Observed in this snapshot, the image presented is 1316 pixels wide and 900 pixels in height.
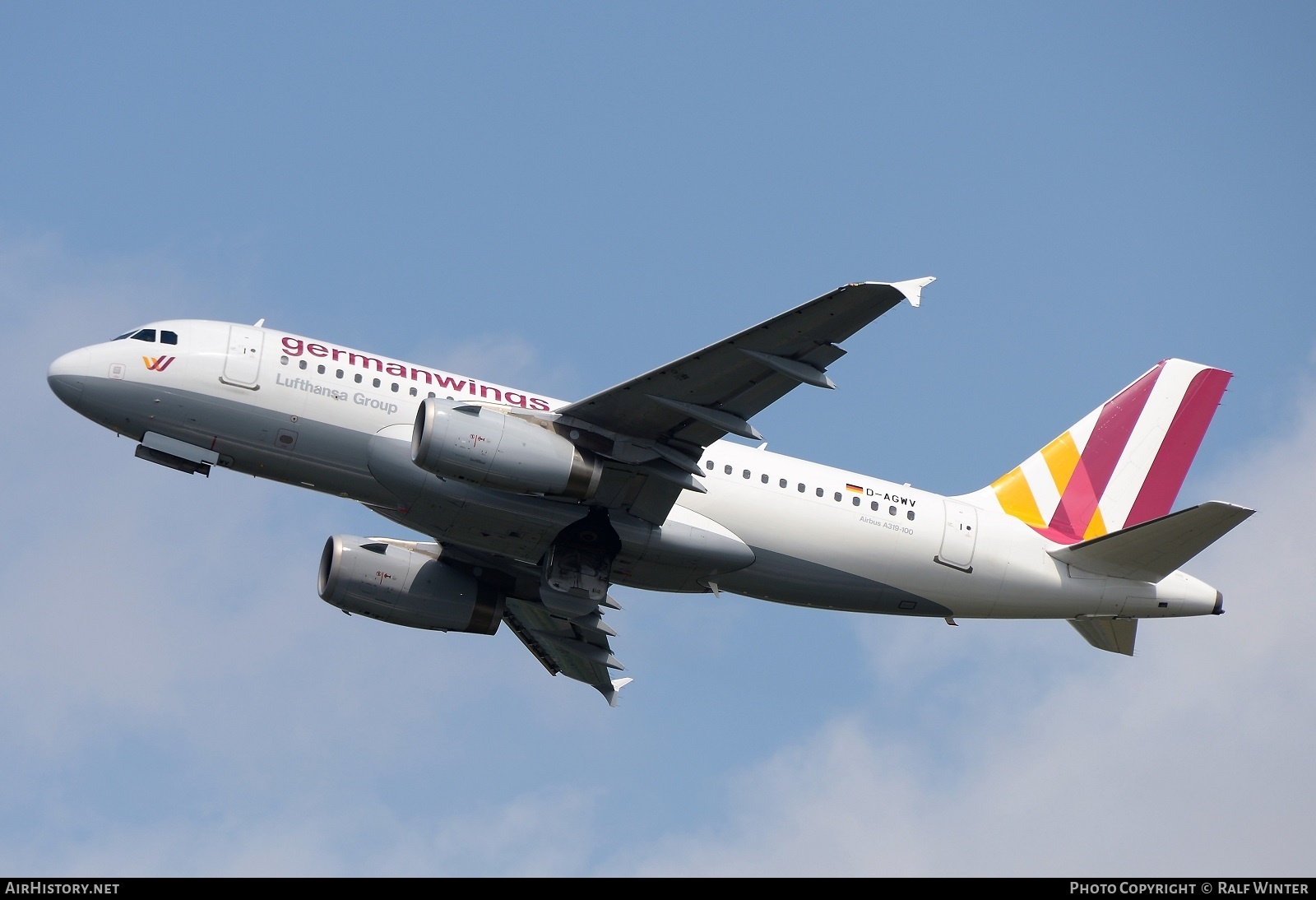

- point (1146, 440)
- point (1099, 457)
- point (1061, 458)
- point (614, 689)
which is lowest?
point (614, 689)

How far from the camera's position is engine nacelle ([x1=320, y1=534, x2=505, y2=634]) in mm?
37625

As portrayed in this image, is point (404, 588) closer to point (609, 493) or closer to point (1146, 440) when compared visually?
point (609, 493)

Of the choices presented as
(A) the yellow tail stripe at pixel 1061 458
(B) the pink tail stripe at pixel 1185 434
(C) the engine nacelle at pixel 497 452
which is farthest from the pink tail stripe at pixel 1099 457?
(C) the engine nacelle at pixel 497 452

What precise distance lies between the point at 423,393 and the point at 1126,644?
796 inches

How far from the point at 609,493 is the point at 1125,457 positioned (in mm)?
16906

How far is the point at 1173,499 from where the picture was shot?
41.4m

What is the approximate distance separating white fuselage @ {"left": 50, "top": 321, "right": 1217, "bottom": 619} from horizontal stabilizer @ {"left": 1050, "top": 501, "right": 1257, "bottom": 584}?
1.13 ft

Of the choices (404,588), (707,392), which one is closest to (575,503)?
(707,392)

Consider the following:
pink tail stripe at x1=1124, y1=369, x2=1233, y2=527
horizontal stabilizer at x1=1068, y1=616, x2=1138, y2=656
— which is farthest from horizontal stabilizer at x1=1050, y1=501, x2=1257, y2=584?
pink tail stripe at x1=1124, y1=369, x2=1233, y2=527

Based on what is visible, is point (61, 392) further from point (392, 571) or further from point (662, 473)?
point (662, 473)

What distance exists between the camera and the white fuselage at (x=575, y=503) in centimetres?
3259

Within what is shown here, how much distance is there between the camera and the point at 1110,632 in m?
38.6

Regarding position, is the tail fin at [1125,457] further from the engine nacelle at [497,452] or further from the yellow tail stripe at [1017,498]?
the engine nacelle at [497,452]
